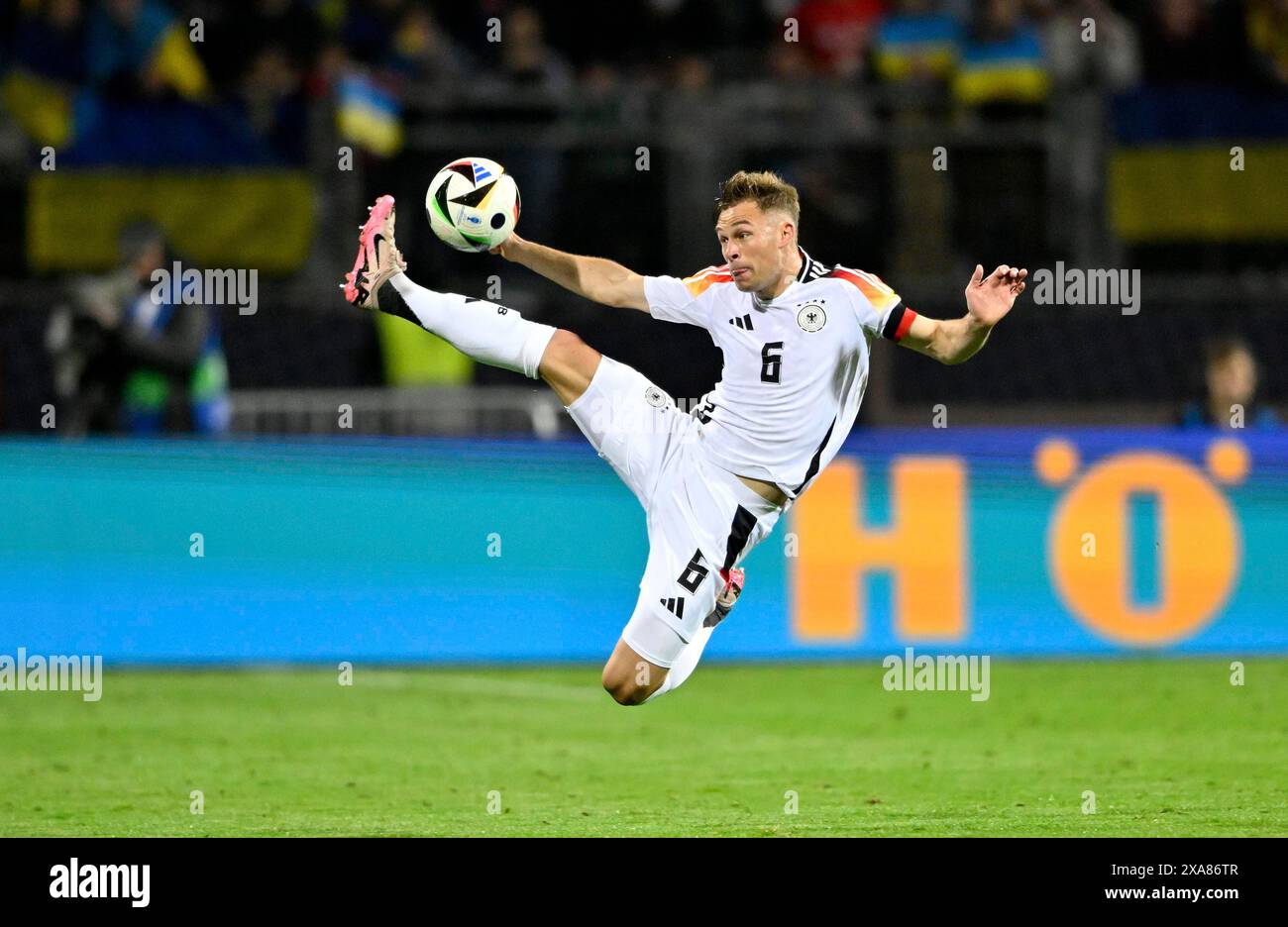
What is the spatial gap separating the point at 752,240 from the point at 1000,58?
27.7ft

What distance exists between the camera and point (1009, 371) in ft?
50.0

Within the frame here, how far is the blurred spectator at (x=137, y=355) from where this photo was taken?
47.5 ft

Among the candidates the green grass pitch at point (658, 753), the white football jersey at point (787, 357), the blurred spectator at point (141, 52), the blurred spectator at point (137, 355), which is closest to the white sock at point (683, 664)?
the green grass pitch at point (658, 753)

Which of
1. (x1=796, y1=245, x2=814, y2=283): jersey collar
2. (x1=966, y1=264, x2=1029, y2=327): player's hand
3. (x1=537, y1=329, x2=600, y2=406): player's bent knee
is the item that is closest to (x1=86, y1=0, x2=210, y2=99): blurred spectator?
(x1=537, y1=329, x2=600, y2=406): player's bent knee

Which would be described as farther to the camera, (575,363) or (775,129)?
(775,129)

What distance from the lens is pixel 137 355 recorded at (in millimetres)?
14641

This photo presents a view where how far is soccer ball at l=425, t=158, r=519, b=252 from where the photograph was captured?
351 inches

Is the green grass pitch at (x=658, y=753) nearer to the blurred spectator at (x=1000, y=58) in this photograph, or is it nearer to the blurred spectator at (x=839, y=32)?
the blurred spectator at (x=1000, y=58)

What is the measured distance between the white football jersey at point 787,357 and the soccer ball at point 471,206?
30.8 inches

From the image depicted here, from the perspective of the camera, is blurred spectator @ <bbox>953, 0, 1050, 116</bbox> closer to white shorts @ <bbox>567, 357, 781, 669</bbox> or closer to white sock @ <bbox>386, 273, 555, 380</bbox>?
white shorts @ <bbox>567, 357, 781, 669</bbox>
